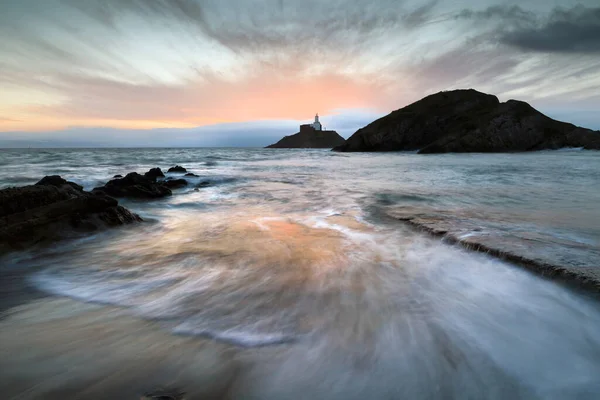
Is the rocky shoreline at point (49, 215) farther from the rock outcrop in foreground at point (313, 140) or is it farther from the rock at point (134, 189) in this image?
the rock outcrop in foreground at point (313, 140)

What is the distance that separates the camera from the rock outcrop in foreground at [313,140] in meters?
141

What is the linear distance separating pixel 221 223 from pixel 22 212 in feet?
9.55

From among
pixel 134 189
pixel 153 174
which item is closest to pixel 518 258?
pixel 134 189

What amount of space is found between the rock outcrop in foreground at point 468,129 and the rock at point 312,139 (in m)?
75.5

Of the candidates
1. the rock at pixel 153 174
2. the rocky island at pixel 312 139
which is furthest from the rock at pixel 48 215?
the rocky island at pixel 312 139

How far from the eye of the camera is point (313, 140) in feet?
463

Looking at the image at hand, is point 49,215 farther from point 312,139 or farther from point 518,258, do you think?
point 312,139

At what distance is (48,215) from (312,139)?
14031cm

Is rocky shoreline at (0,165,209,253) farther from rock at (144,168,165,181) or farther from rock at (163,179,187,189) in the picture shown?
rock at (144,168,165,181)

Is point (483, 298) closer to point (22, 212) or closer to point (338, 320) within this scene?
point (338, 320)

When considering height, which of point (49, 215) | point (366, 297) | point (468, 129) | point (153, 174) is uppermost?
point (468, 129)

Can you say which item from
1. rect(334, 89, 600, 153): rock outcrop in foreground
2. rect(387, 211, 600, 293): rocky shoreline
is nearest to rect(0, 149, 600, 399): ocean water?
rect(387, 211, 600, 293): rocky shoreline

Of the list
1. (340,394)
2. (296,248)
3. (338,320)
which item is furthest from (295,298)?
(296,248)

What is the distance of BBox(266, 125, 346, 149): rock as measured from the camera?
141125mm
